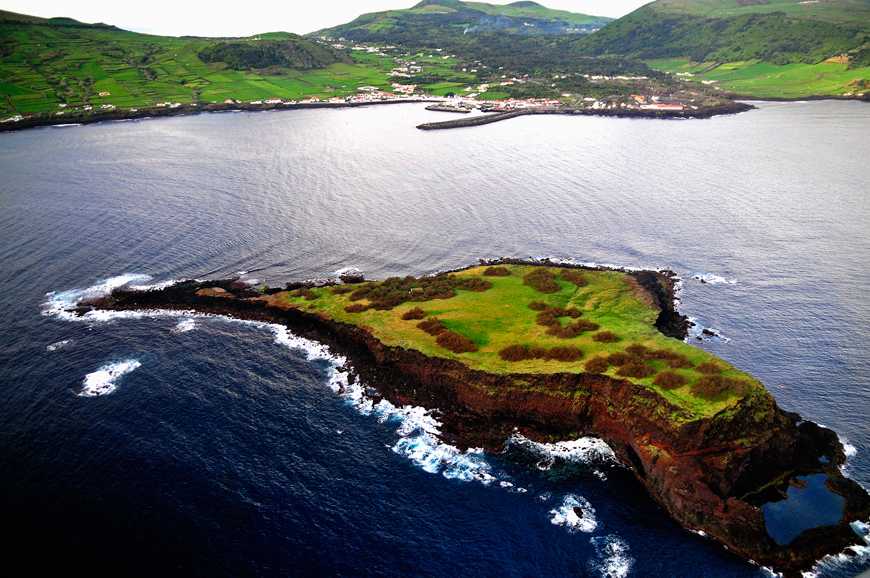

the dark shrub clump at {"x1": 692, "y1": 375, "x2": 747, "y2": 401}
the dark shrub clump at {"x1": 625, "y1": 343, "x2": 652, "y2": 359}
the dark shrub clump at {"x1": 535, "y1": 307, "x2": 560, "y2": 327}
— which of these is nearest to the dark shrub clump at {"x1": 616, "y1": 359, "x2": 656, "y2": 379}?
the dark shrub clump at {"x1": 625, "y1": 343, "x2": 652, "y2": 359}

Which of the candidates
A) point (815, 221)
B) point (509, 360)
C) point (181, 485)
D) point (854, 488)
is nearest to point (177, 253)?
point (181, 485)

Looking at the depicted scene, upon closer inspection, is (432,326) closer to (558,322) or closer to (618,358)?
(558,322)

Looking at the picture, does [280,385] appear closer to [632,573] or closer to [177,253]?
[632,573]

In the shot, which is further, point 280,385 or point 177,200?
point 177,200

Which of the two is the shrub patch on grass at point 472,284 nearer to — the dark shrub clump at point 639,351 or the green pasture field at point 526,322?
the green pasture field at point 526,322

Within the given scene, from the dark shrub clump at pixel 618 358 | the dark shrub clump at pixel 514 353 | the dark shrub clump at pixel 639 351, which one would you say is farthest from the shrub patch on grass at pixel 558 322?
the dark shrub clump at pixel 618 358

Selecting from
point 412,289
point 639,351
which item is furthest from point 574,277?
point 412,289

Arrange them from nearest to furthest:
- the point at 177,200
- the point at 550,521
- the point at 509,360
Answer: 1. the point at 550,521
2. the point at 509,360
3. the point at 177,200
